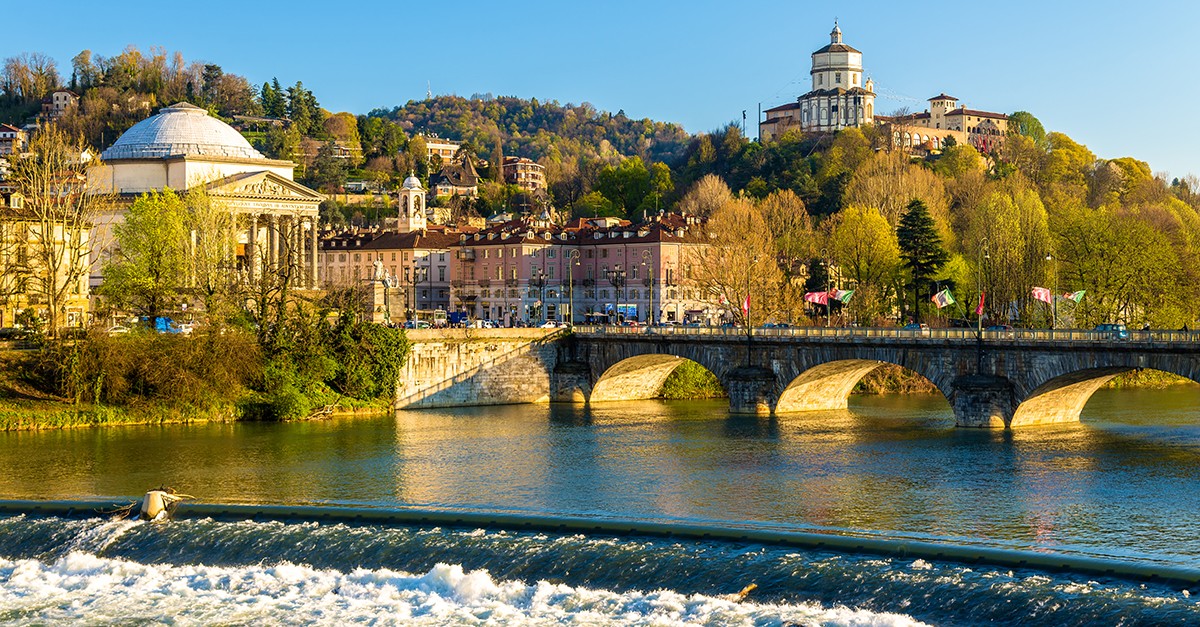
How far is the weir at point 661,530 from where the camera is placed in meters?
29.7

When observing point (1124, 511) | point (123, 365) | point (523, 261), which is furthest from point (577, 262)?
point (1124, 511)

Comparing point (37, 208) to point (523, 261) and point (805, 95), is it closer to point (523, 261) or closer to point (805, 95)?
point (523, 261)

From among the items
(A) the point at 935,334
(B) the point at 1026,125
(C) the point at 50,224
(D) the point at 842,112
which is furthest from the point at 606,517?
(B) the point at 1026,125

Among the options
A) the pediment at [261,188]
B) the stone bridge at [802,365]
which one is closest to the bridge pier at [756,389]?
the stone bridge at [802,365]

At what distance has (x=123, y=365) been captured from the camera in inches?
2352

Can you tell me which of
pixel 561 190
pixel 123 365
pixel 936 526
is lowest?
pixel 936 526

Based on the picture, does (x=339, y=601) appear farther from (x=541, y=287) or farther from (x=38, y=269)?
(x=541, y=287)

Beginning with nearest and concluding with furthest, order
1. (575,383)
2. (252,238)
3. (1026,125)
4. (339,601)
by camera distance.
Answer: (339,601), (575,383), (252,238), (1026,125)

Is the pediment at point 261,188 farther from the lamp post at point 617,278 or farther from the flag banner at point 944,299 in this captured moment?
the flag banner at point 944,299

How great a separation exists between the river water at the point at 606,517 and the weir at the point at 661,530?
18.8 inches

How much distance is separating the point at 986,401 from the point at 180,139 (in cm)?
6319

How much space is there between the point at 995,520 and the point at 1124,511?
12.1ft

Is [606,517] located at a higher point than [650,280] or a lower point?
lower

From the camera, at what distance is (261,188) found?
9594 centimetres
